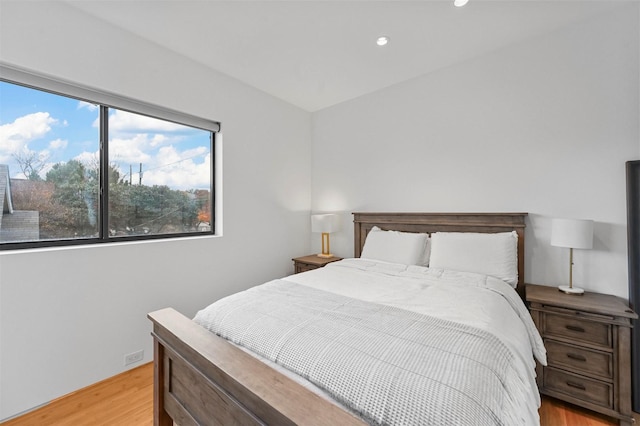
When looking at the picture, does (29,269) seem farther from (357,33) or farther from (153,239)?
(357,33)

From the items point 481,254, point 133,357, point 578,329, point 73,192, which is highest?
point 73,192

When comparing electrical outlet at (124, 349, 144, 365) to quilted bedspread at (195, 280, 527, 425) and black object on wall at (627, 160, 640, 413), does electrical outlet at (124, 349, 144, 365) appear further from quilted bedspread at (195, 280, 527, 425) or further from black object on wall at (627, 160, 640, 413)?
black object on wall at (627, 160, 640, 413)

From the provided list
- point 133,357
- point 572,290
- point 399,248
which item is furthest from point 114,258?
point 572,290

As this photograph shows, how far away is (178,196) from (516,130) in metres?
3.24

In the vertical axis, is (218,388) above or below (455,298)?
below

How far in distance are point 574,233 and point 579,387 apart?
102 cm

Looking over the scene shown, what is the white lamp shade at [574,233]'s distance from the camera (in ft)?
6.21

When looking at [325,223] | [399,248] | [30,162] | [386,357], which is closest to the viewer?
[386,357]

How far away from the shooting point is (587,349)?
1.74m

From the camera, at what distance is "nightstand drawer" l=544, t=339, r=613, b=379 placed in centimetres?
169

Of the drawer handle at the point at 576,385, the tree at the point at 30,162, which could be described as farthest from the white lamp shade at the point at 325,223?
the tree at the point at 30,162

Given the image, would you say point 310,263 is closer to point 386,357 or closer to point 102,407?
point 102,407

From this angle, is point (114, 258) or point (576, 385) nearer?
point (576, 385)

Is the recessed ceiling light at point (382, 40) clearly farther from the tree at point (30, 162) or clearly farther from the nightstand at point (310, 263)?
the tree at point (30, 162)
